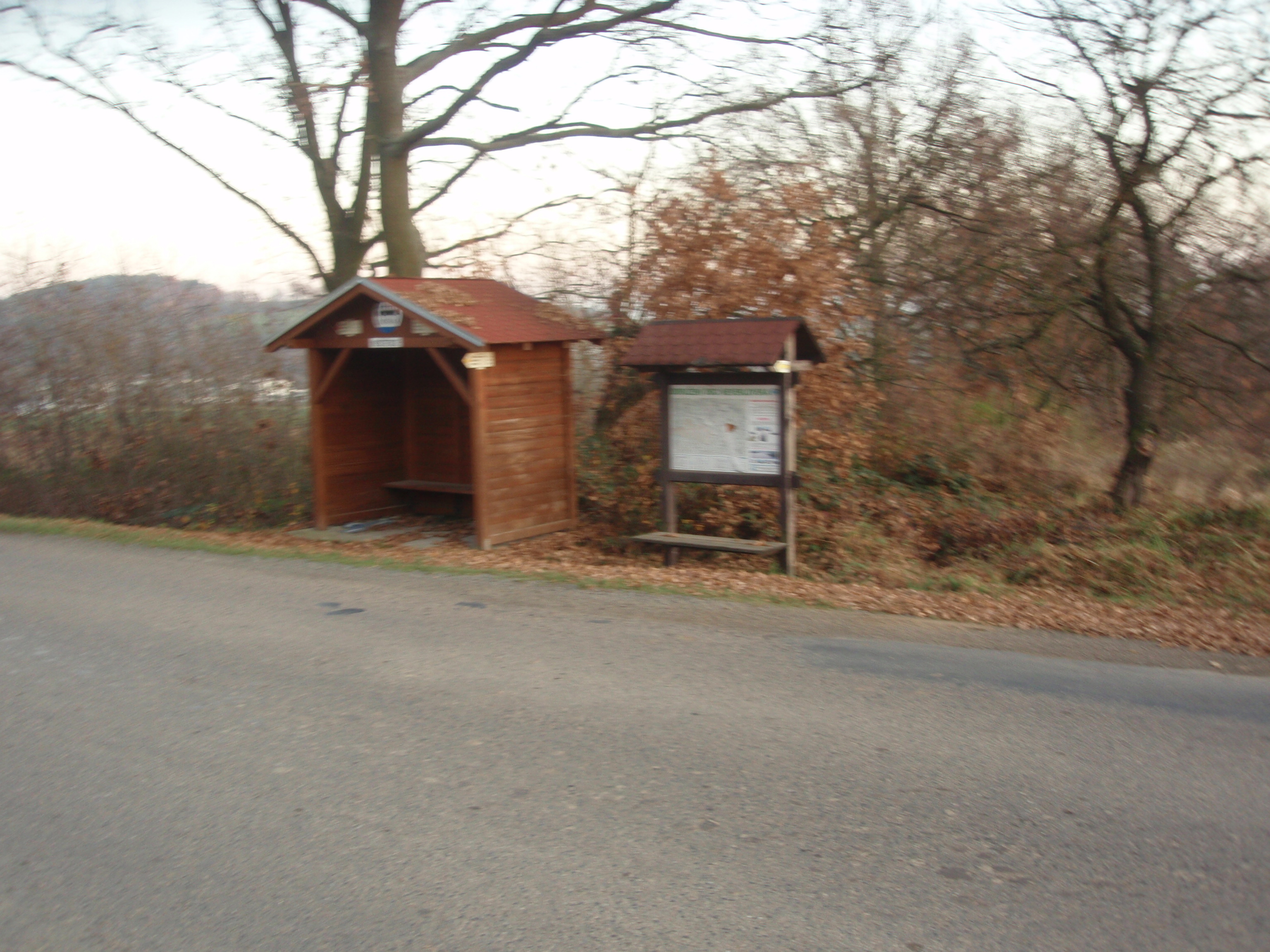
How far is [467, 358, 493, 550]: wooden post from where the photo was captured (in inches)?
462

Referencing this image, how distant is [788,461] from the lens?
10.6 meters

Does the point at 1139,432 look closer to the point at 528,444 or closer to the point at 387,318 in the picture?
the point at 528,444

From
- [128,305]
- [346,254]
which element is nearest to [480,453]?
[346,254]

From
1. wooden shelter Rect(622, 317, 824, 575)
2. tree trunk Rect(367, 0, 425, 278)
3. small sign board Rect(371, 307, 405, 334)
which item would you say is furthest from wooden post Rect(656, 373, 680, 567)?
tree trunk Rect(367, 0, 425, 278)

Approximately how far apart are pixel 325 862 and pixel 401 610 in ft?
15.0

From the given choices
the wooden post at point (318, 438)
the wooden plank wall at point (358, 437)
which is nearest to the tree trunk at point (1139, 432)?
the wooden plank wall at point (358, 437)

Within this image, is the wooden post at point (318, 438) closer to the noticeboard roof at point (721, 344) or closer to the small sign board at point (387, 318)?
the small sign board at point (387, 318)

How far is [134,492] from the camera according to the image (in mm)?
16672

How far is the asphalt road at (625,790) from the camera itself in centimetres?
353

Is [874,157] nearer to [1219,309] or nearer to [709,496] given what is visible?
[1219,309]

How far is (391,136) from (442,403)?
5302mm

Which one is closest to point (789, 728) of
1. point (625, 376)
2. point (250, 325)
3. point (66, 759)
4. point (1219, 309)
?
point (66, 759)

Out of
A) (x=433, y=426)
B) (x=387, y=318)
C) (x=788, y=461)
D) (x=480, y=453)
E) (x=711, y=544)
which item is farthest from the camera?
(x=433, y=426)

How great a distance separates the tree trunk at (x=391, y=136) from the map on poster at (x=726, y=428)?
24.4ft
